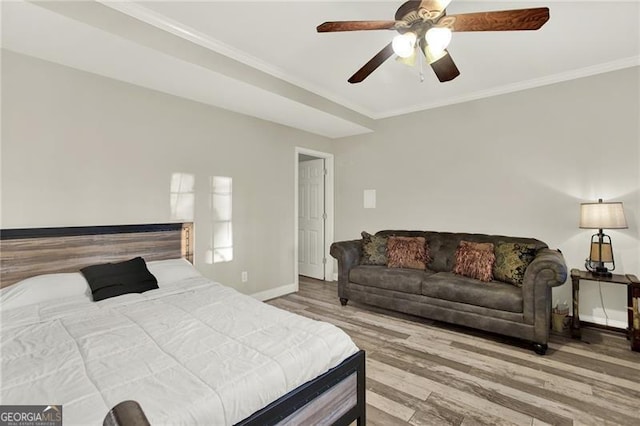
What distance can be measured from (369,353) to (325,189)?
3.21m

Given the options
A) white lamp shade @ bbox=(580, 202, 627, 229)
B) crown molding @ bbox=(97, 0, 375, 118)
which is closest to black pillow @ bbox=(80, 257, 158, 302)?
crown molding @ bbox=(97, 0, 375, 118)

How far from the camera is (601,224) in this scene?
286 cm

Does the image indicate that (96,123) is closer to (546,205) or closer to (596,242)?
(546,205)

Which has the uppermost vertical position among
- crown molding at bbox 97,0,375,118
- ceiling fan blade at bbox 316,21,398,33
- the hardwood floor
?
crown molding at bbox 97,0,375,118

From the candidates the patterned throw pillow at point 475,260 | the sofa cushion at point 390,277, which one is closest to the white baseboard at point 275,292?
the sofa cushion at point 390,277

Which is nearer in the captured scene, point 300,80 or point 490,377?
point 490,377

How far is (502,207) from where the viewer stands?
12.3 feet

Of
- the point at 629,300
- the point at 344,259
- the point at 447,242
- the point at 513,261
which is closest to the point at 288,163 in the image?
the point at 344,259

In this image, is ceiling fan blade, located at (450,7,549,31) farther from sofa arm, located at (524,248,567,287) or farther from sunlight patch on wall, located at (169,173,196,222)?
sunlight patch on wall, located at (169,173,196,222)

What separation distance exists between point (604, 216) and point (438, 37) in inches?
98.6

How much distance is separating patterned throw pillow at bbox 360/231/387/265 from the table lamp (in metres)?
2.05

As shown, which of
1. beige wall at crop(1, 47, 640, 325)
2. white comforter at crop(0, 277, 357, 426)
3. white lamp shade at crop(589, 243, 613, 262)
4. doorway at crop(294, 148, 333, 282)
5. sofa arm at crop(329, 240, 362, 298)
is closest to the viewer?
white comforter at crop(0, 277, 357, 426)

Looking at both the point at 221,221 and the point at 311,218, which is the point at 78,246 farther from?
the point at 311,218

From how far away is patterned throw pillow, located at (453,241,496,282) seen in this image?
3.18 meters
